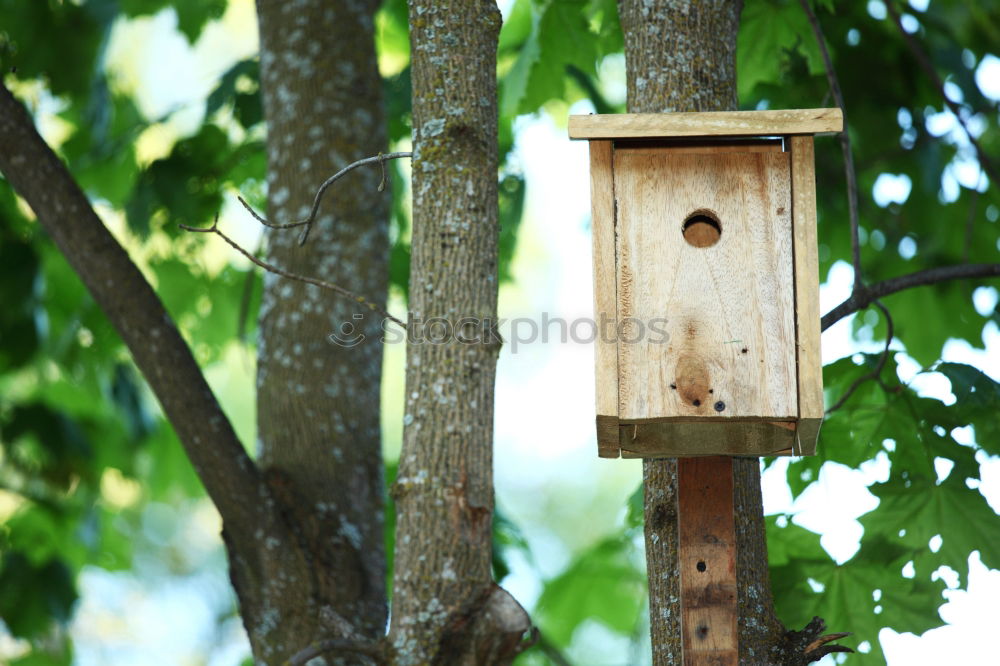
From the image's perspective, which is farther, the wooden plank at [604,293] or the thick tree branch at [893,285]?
the thick tree branch at [893,285]

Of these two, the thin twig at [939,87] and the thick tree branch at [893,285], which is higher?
the thin twig at [939,87]

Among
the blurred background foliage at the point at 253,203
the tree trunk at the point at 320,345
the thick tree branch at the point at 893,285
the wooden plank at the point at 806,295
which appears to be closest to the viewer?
the wooden plank at the point at 806,295

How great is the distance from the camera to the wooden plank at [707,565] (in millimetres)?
1866

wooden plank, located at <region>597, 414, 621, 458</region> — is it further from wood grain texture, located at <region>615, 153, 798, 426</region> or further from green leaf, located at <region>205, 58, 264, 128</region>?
green leaf, located at <region>205, 58, 264, 128</region>

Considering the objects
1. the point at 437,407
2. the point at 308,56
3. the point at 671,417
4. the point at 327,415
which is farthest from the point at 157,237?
the point at 671,417

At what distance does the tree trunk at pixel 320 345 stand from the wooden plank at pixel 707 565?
976 mm

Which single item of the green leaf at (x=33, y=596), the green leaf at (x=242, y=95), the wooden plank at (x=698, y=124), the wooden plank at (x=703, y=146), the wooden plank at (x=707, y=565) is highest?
the green leaf at (x=242, y=95)

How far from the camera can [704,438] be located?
6.36ft

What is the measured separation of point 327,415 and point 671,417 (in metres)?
1.28

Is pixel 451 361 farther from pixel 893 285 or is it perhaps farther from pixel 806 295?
pixel 893 285

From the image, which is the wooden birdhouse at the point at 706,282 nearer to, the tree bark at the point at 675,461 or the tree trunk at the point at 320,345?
the tree bark at the point at 675,461

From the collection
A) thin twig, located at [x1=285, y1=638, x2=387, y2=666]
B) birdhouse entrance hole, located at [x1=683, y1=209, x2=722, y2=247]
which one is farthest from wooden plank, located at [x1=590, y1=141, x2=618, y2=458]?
thin twig, located at [x1=285, y1=638, x2=387, y2=666]

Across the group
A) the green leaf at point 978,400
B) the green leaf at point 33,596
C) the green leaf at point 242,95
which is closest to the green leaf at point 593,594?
the green leaf at point 978,400

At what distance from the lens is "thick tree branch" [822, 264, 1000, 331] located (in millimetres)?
2277
